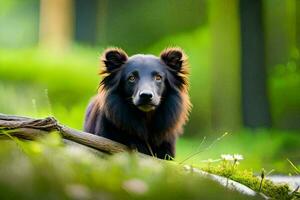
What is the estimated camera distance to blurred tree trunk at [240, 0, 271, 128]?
150 inches

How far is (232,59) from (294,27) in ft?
1.14

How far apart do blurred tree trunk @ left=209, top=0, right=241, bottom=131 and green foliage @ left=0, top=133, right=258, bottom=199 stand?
7.44 ft

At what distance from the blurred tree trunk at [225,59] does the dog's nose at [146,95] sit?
66.0 inches

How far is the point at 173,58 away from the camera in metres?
2.38

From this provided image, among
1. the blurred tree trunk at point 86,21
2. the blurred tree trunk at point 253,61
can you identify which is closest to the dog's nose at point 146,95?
the blurred tree trunk at point 86,21

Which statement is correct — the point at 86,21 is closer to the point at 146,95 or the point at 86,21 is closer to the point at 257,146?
the point at 257,146

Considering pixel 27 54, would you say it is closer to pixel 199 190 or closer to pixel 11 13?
pixel 11 13

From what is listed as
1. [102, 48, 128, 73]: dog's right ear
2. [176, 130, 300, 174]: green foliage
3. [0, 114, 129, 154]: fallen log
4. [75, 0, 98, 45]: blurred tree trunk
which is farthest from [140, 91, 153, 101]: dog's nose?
[75, 0, 98, 45]: blurred tree trunk

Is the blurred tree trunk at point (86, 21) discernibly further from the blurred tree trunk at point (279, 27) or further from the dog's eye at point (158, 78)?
the dog's eye at point (158, 78)

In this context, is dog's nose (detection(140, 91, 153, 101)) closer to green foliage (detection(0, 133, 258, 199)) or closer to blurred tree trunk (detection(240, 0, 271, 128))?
green foliage (detection(0, 133, 258, 199))

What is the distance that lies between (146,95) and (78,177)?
656mm

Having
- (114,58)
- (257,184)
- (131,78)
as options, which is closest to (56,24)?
(114,58)

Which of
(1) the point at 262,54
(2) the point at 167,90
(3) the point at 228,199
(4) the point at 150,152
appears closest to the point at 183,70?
(2) the point at 167,90

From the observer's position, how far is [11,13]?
11.9 feet
